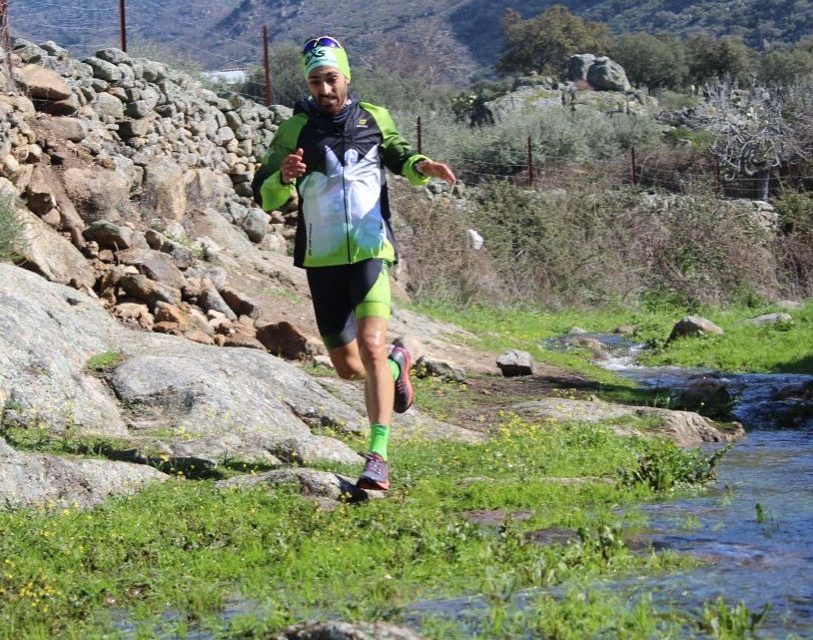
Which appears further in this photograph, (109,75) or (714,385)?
(109,75)

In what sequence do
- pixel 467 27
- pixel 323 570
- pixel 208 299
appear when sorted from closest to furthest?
pixel 323 570
pixel 208 299
pixel 467 27

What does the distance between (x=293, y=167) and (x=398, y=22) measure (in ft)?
354

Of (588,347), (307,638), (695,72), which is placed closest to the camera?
(307,638)

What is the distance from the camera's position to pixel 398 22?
11144 cm

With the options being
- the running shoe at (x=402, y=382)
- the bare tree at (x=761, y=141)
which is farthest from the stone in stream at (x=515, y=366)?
the bare tree at (x=761, y=141)

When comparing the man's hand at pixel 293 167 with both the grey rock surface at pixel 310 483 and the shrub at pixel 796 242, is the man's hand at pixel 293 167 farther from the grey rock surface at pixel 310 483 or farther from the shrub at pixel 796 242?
the shrub at pixel 796 242

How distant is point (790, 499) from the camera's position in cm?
661

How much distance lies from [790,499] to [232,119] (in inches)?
611

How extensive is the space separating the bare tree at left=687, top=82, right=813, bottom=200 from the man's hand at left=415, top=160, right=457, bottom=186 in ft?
80.8

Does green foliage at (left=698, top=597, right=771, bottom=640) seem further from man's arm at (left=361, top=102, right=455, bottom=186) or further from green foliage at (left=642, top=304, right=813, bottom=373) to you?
green foliage at (left=642, top=304, right=813, bottom=373)

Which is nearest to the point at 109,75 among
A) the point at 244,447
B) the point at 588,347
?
the point at 588,347

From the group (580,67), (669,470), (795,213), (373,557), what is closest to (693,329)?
(669,470)

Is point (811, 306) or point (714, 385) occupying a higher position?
point (714, 385)

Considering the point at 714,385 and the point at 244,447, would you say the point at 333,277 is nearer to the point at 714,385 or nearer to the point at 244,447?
the point at 244,447
